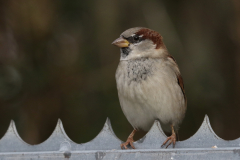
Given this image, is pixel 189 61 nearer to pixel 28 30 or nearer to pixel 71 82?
pixel 71 82

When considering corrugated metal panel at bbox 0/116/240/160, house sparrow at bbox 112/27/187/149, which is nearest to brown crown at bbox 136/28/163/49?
house sparrow at bbox 112/27/187/149

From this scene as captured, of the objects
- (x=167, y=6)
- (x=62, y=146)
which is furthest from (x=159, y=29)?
(x=62, y=146)

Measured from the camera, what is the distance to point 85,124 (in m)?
3.38

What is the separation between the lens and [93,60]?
3525 millimetres

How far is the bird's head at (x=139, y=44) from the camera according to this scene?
7.20 ft

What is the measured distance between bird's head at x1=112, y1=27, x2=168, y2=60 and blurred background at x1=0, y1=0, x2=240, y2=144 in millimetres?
1120

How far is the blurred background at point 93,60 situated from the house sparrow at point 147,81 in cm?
108

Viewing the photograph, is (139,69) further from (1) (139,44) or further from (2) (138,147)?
(2) (138,147)

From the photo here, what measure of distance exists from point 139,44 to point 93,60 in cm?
136

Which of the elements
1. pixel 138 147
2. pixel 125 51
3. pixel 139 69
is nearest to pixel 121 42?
pixel 125 51

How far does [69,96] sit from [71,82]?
0.12 metres

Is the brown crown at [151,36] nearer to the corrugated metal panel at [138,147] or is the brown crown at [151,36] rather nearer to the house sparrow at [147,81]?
the house sparrow at [147,81]

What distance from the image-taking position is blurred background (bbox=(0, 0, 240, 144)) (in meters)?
3.35

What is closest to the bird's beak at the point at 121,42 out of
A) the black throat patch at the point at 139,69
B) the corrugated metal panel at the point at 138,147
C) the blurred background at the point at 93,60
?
the black throat patch at the point at 139,69
